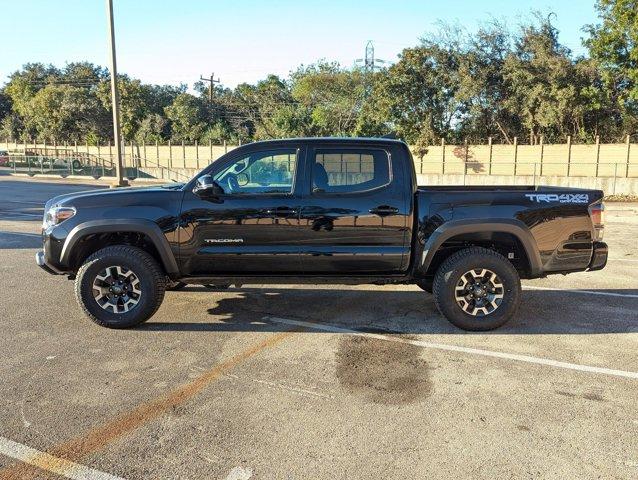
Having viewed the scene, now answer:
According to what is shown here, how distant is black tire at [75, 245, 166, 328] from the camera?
5211mm

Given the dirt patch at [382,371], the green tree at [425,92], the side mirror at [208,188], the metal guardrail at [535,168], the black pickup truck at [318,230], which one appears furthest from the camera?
the green tree at [425,92]

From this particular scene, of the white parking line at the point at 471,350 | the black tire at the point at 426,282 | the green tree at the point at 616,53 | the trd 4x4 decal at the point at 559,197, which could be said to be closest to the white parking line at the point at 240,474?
the white parking line at the point at 471,350

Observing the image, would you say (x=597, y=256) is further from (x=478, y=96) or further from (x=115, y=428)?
(x=478, y=96)

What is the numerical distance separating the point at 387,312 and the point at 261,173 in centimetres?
212

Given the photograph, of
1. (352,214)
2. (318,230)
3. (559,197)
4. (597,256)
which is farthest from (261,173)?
(597,256)

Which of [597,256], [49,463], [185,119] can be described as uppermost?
[185,119]

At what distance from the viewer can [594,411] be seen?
3662 millimetres

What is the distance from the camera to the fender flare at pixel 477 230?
516 centimetres

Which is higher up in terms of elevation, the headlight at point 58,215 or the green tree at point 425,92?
the green tree at point 425,92

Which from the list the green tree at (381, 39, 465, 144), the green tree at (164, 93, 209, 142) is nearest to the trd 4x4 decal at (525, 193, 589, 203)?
the green tree at (381, 39, 465, 144)

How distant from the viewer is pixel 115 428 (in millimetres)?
3408

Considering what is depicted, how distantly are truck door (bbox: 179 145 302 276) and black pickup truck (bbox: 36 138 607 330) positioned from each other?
0.4 inches

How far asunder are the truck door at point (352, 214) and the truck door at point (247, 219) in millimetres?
158

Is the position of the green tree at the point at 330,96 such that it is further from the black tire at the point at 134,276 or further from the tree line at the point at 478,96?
the black tire at the point at 134,276
